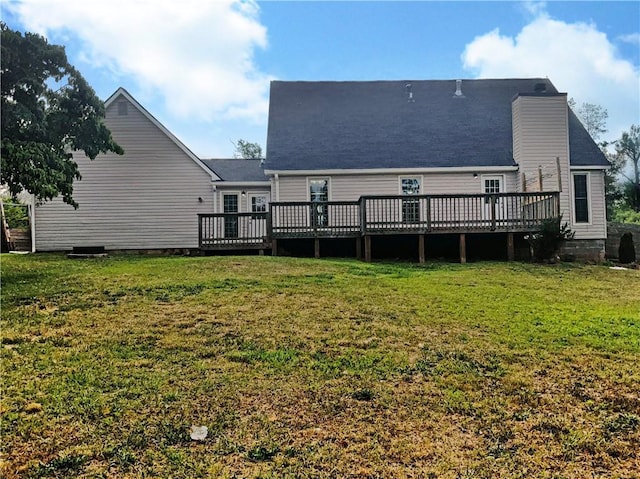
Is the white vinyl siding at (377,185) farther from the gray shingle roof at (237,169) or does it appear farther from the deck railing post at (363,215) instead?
the deck railing post at (363,215)

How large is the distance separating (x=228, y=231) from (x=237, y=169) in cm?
354

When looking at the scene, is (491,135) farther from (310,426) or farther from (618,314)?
(310,426)

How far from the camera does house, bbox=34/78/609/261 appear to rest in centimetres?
1457

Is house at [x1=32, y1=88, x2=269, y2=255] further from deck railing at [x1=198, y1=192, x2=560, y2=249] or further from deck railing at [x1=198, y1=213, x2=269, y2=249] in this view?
deck railing at [x1=198, y1=192, x2=560, y2=249]

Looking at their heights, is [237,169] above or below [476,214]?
above

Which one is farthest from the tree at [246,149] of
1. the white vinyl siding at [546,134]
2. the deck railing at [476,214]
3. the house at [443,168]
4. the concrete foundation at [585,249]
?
the concrete foundation at [585,249]

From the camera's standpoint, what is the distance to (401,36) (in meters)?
14.4

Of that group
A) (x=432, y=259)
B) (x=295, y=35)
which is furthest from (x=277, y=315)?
(x=295, y=35)

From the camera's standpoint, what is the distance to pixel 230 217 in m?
15.6

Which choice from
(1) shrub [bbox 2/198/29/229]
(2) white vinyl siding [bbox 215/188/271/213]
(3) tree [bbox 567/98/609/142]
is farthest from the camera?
(3) tree [bbox 567/98/609/142]

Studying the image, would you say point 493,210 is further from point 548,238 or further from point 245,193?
point 245,193

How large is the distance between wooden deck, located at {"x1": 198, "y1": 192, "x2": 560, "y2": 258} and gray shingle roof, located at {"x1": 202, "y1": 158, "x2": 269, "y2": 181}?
208 centimetres

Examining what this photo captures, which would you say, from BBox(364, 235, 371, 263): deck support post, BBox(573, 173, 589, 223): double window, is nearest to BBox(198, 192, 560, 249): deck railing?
BBox(364, 235, 371, 263): deck support post

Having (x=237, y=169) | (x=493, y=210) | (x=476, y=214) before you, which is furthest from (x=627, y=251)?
(x=237, y=169)
